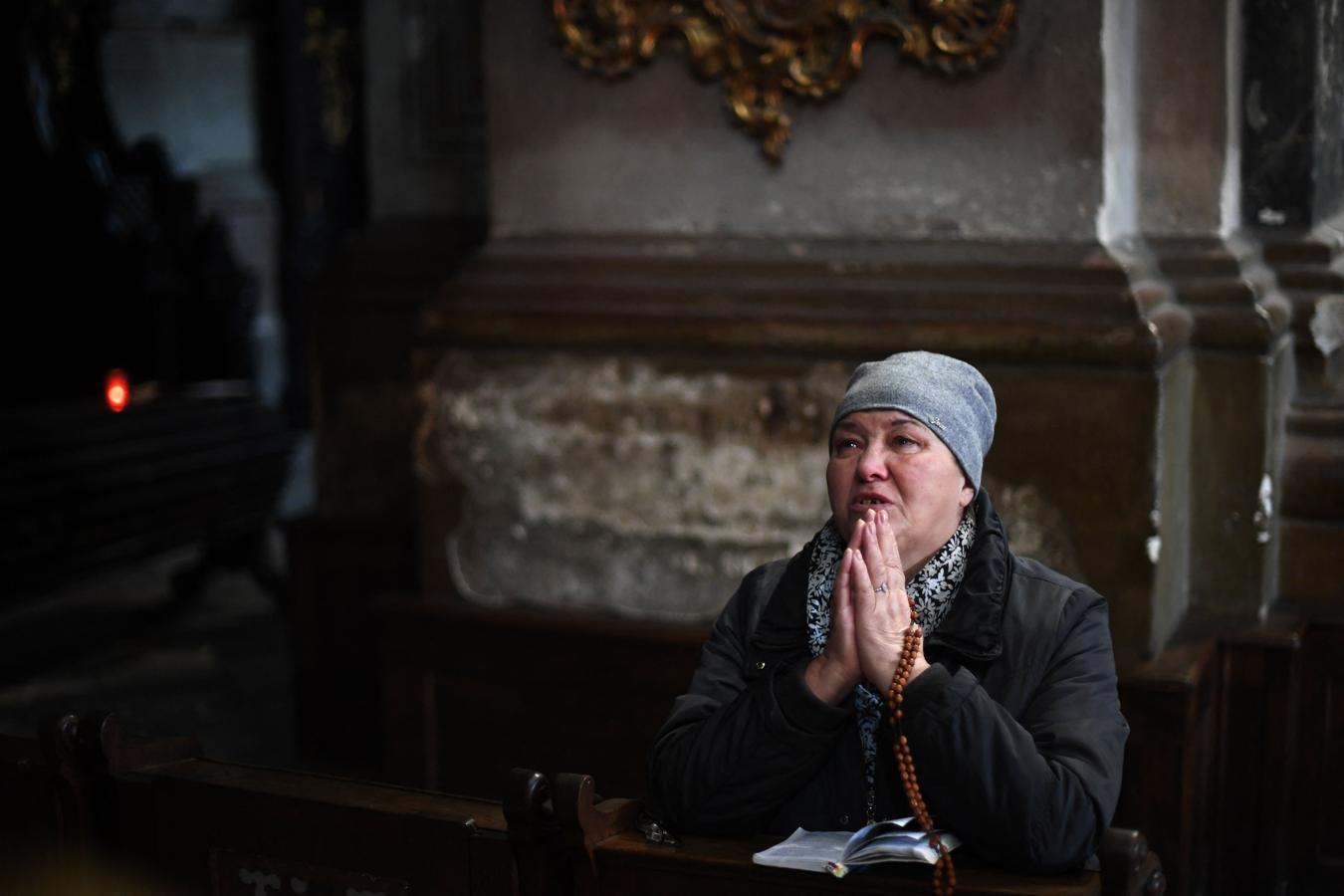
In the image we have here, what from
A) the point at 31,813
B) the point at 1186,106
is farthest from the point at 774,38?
the point at 31,813

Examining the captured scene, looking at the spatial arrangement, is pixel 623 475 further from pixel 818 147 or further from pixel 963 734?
pixel 963 734

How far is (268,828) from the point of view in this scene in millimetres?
2648

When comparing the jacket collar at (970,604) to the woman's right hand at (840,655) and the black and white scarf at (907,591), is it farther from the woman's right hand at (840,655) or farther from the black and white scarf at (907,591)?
the woman's right hand at (840,655)

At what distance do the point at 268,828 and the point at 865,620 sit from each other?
997 millimetres

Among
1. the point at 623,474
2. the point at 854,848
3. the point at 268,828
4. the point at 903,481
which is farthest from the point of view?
the point at 623,474


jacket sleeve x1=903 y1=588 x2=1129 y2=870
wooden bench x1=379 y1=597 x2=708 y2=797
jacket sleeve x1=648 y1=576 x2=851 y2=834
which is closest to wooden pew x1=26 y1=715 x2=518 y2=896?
jacket sleeve x1=648 y1=576 x2=851 y2=834

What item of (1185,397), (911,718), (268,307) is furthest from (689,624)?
(268,307)

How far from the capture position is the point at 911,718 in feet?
7.58

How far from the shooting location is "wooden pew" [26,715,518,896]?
251 centimetres

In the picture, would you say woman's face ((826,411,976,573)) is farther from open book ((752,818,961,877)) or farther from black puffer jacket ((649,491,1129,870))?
open book ((752,818,961,877))

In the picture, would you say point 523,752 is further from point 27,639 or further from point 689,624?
point 27,639

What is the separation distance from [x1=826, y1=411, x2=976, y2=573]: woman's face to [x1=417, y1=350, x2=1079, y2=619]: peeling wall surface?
1305 mm

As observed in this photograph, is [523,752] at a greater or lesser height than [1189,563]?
lesser

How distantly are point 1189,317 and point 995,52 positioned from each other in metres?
0.71
